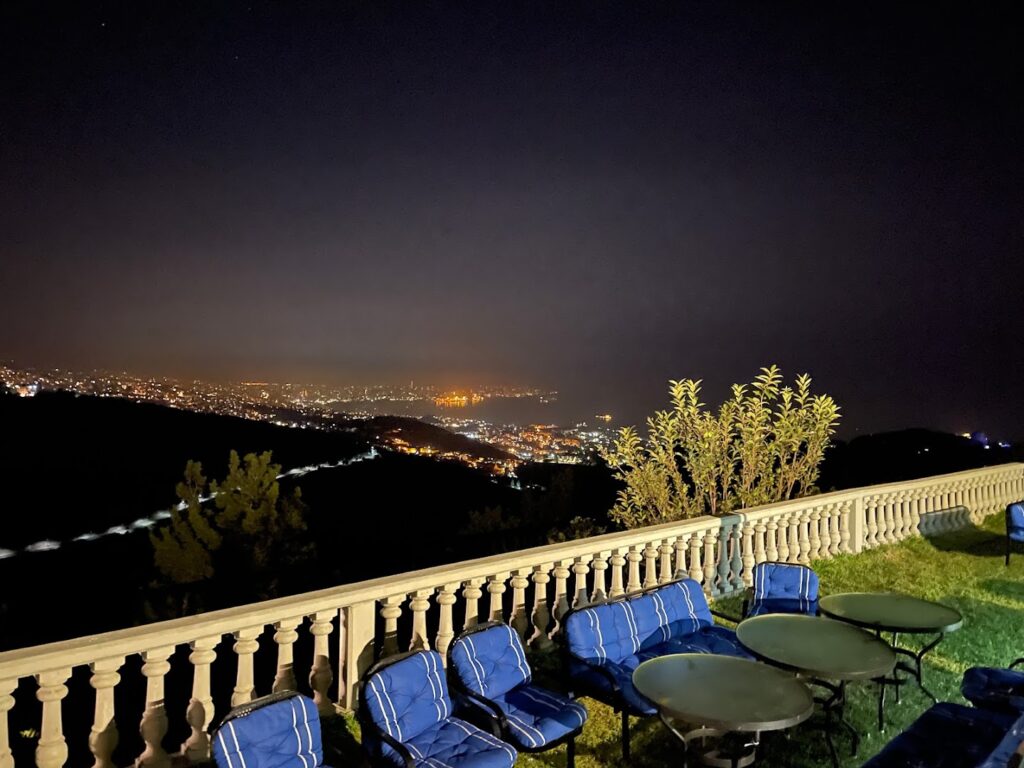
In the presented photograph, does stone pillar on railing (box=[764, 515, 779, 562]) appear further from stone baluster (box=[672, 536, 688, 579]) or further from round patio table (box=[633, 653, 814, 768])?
round patio table (box=[633, 653, 814, 768])

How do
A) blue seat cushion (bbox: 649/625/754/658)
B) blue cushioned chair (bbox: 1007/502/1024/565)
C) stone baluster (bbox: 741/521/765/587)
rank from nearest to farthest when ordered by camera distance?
blue seat cushion (bbox: 649/625/754/658) < stone baluster (bbox: 741/521/765/587) < blue cushioned chair (bbox: 1007/502/1024/565)

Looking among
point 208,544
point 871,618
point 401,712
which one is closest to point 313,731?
point 401,712

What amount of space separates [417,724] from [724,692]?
1.66 meters

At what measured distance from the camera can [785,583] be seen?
5961 millimetres

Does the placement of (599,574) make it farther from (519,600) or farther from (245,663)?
(245,663)

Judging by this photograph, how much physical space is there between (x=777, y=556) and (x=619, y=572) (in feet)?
9.32

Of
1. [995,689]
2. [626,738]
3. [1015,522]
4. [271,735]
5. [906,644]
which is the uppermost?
[271,735]

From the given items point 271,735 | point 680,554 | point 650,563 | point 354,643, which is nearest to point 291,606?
point 354,643

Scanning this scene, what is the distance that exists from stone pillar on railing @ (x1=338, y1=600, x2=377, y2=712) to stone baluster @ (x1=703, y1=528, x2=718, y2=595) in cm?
378

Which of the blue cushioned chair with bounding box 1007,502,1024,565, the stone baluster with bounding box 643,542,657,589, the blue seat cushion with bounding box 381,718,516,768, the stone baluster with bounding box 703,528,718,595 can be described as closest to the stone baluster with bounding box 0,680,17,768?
the blue seat cushion with bounding box 381,718,516,768

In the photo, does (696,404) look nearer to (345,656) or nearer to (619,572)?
(619,572)

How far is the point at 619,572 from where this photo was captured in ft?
20.1

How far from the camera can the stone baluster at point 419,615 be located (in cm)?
471

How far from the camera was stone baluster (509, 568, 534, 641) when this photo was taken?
5.34m
